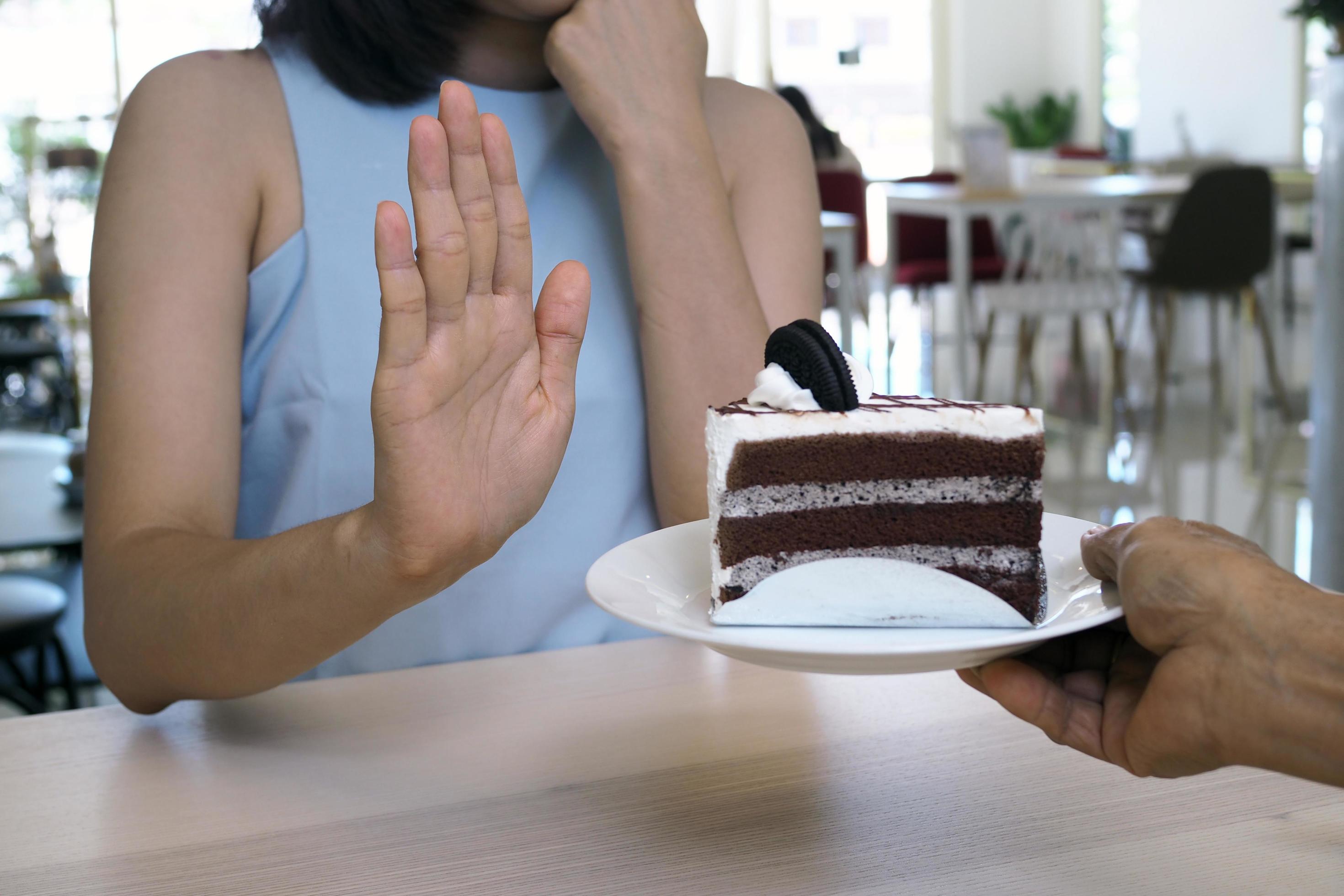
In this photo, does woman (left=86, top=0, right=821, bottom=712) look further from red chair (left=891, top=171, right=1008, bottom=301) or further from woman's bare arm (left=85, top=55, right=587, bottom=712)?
red chair (left=891, top=171, right=1008, bottom=301)

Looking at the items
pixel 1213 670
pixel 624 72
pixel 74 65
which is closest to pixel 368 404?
pixel 624 72

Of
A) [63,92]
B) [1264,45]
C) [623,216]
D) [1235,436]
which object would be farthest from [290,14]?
[63,92]

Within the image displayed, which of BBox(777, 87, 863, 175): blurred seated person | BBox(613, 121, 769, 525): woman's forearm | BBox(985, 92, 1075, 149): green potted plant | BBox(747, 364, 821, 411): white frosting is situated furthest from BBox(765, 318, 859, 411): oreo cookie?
BBox(985, 92, 1075, 149): green potted plant

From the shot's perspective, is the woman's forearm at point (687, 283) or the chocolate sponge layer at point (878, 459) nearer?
the chocolate sponge layer at point (878, 459)

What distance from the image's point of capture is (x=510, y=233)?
0.70 meters

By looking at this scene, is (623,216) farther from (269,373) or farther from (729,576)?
(729,576)

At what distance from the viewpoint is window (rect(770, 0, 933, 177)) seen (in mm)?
11852

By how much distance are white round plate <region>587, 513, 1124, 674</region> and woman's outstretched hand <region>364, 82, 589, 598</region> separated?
81mm

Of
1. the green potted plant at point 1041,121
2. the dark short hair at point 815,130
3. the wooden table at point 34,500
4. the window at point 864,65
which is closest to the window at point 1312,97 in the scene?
the green potted plant at point 1041,121

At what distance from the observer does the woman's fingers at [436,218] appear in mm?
625

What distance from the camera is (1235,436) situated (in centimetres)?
484

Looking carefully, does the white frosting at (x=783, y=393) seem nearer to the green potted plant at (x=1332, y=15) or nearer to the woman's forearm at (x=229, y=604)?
the woman's forearm at (x=229, y=604)

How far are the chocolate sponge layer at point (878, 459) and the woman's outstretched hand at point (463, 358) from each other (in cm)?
12

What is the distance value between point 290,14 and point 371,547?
28.2 inches
